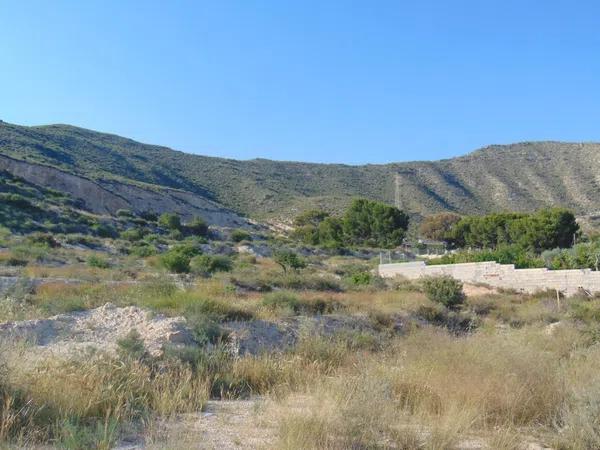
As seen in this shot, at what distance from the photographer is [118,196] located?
217 ft

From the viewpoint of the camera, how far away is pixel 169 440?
180 inches

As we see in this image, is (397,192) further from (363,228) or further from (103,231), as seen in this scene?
(103,231)

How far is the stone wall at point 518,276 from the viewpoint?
27.2m

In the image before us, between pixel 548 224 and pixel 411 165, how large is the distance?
4724 cm

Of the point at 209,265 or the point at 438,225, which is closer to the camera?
the point at 209,265

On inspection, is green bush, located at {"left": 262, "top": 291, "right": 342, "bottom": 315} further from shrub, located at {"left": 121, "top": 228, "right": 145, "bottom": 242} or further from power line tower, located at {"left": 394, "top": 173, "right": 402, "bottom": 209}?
power line tower, located at {"left": 394, "top": 173, "right": 402, "bottom": 209}

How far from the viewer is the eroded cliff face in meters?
62.5

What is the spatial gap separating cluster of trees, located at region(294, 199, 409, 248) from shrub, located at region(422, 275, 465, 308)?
1660 inches

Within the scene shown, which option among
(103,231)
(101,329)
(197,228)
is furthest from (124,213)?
(101,329)

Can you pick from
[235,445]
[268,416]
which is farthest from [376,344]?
[235,445]

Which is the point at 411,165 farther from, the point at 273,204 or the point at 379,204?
the point at 379,204

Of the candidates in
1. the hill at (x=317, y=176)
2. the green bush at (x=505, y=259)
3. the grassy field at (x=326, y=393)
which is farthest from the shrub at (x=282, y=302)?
the hill at (x=317, y=176)

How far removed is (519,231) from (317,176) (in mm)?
48157

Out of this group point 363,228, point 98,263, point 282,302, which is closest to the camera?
point 282,302
